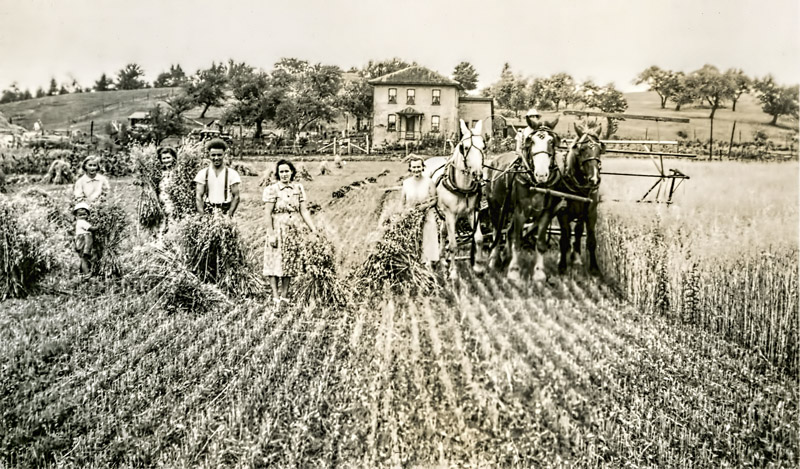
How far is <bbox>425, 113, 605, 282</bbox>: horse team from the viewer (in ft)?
9.42

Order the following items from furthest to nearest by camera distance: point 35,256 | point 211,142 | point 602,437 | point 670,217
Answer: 1. point 35,256
2. point 211,142
3. point 670,217
4. point 602,437

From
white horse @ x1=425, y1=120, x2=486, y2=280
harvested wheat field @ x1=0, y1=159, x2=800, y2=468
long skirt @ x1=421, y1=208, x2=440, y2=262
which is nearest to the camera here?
harvested wheat field @ x1=0, y1=159, x2=800, y2=468

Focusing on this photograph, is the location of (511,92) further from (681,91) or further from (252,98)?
(252,98)

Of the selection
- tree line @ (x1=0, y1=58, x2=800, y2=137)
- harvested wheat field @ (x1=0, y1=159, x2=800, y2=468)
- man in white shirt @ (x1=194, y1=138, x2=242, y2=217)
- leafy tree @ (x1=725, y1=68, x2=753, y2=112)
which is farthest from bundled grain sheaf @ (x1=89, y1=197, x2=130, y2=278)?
leafy tree @ (x1=725, y1=68, x2=753, y2=112)

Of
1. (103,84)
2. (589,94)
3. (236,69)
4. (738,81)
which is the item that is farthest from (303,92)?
(738,81)

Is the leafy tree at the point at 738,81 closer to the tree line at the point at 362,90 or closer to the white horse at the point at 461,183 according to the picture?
the tree line at the point at 362,90

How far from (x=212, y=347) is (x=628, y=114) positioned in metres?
2.40

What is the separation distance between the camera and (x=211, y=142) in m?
3.05

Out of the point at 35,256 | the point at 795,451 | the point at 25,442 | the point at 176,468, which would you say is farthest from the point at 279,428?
the point at 795,451

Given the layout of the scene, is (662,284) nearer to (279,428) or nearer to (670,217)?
(670,217)

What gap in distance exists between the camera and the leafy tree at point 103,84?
3230mm

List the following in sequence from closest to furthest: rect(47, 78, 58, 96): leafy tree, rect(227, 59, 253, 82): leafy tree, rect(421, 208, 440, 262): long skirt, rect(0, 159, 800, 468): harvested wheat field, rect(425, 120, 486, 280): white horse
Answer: rect(0, 159, 800, 468): harvested wheat field, rect(425, 120, 486, 280): white horse, rect(421, 208, 440, 262): long skirt, rect(227, 59, 253, 82): leafy tree, rect(47, 78, 58, 96): leafy tree

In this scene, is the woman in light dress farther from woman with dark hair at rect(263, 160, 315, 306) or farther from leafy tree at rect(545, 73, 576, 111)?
leafy tree at rect(545, 73, 576, 111)

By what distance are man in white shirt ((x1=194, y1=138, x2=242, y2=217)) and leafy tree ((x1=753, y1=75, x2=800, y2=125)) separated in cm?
271
